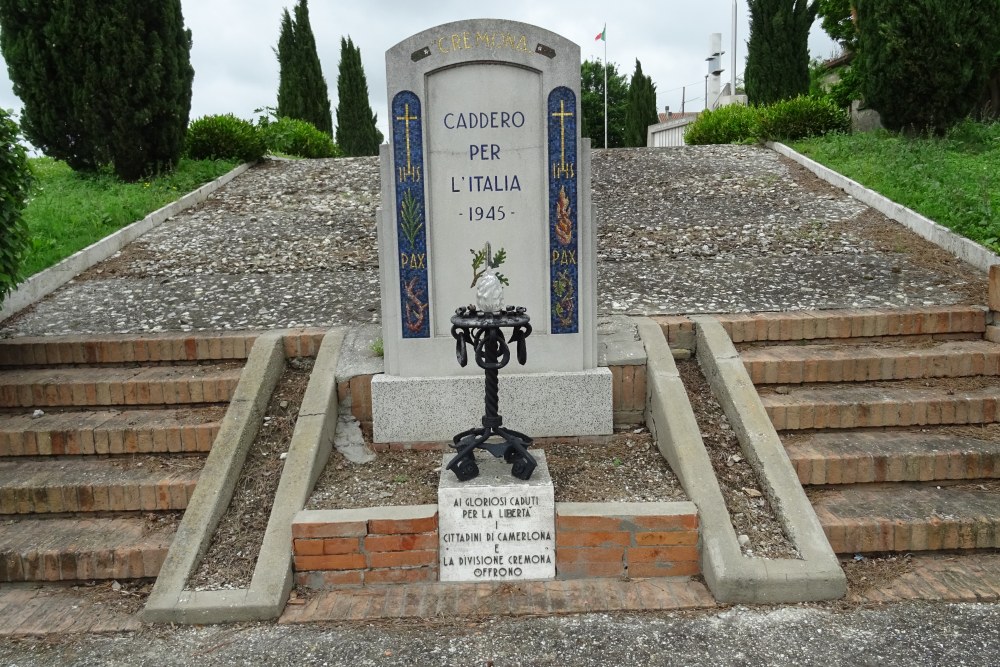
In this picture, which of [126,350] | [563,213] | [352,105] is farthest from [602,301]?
[352,105]

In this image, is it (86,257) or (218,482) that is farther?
(86,257)

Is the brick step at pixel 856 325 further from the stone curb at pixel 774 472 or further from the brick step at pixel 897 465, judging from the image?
the brick step at pixel 897 465

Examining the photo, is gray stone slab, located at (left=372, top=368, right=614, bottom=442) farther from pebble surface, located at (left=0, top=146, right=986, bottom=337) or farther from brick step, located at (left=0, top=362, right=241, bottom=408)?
pebble surface, located at (left=0, top=146, right=986, bottom=337)

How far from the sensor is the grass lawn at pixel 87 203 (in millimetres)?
6922

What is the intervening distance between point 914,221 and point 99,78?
9.66m

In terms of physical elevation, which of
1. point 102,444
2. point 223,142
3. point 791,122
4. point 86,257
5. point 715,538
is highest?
point 791,122

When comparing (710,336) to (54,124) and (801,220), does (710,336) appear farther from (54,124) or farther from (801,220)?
(54,124)

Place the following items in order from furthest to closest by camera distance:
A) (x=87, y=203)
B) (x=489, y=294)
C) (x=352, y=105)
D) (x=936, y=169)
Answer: (x=352, y=105), (x=87, y=203), (x=936, y=169), (x=489, y=294)

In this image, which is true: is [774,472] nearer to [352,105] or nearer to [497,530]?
[497,530]

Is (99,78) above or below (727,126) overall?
above

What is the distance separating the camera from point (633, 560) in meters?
3.38

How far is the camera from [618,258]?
6875 mm

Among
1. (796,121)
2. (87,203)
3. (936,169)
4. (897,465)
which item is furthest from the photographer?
(796,121)

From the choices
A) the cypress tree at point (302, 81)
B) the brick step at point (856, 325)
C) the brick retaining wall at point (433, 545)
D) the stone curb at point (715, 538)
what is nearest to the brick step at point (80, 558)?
the brick retaining wall at point (433, 545)
